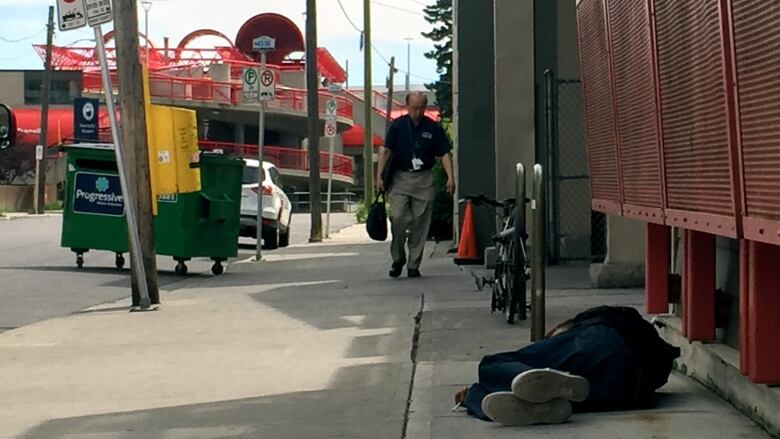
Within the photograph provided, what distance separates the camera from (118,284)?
1543 cm

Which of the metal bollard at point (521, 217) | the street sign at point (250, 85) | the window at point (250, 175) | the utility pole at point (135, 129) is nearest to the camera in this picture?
the metal bollard at point (521, 217)

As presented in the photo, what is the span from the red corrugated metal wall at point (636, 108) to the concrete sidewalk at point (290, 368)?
1.05 m

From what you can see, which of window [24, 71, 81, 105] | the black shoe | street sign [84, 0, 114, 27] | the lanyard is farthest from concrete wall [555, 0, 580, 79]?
window [24, 71, 81, 105]

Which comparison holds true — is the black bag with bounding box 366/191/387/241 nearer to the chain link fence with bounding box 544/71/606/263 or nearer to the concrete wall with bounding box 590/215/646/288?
the chain link fence with bounding box 544/71/606/263

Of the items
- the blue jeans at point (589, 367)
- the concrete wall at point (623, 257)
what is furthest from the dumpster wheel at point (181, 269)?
the blue jeans at point (589, 367)

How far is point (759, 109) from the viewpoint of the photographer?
4.80 m

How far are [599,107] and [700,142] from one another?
3108 millimetres

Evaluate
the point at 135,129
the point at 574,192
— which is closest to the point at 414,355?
the point at 135,129

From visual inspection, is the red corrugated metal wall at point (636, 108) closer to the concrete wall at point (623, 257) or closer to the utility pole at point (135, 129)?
the concrete wall at point (623, 257)

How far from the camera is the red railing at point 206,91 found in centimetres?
5909

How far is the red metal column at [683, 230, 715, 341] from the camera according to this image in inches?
271

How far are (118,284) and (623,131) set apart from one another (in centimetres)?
882

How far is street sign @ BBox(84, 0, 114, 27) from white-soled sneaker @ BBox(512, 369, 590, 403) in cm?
691

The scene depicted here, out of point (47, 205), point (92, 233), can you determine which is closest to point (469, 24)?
point (92, 233)
